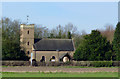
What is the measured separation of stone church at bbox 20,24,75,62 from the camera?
69062 millimetres

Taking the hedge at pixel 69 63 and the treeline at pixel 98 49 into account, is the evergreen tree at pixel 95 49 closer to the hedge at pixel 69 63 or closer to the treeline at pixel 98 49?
the treeline at pixel 98 49

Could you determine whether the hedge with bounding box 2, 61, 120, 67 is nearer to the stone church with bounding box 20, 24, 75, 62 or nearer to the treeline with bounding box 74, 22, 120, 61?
the treeline with bounding box 74, 22, 120, 61

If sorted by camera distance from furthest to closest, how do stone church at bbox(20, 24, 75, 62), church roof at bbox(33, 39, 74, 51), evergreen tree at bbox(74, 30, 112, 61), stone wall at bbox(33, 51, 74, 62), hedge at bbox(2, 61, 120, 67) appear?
church roof at bbox(33, 39, 74, 51), stone church at bbox(20, 24, 75, 62), stone wall at bbox(33, 51, 74, 62), evergreen tree at bbox(74, 30, 112, 61), hedge at bbox(2, 61, 120, 67)

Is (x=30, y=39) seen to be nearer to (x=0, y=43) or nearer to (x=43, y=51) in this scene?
(x=43, y=51)

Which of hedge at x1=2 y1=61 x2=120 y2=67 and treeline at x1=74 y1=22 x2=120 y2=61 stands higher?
treeline at x1=74 y1=22 x2=120 y2=61

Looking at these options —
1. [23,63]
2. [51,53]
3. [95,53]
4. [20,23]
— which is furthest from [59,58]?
[23,63]

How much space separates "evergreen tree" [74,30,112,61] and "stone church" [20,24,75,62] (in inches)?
693

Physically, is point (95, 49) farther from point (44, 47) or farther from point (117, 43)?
point (44, 47)

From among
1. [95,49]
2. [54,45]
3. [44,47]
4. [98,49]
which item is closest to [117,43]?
[98,49]

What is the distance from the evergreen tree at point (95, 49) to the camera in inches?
1945

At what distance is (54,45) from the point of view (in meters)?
70.0

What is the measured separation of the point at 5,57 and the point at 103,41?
18.1 m

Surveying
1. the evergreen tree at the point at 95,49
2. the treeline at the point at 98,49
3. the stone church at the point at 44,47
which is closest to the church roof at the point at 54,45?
the stone church at the point at 44,47

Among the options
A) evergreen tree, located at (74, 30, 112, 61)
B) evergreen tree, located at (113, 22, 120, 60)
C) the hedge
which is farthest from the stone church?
the hedge
